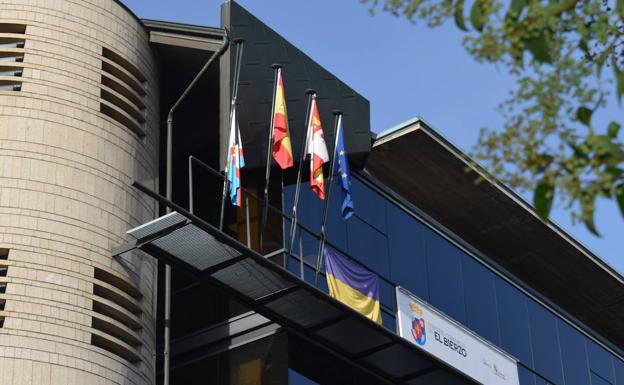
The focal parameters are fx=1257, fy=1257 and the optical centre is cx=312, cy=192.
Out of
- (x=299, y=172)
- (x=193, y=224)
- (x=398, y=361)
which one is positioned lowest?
(x=398, y=361)

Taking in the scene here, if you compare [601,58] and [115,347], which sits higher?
[115,347]

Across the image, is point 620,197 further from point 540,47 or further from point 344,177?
point 344,177

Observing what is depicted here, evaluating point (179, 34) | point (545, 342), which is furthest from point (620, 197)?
point (545, 342)

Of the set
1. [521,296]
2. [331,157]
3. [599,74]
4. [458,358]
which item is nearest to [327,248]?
[331,157]

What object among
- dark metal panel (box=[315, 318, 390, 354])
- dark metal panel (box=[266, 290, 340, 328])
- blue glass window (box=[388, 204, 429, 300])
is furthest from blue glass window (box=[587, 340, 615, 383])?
dark metal panel (box=[266, 290, 340, 328])

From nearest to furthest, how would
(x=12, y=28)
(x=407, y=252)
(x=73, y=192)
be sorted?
(x=73, y=192)
(x=12, y=28)
(x=407, y=252)

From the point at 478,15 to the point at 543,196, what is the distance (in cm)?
114

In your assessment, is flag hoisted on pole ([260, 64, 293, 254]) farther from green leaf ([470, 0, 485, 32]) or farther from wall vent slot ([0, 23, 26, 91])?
green leaf ([470, 0, 485, 32])

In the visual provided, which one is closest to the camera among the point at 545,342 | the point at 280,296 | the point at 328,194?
the point at 280,296

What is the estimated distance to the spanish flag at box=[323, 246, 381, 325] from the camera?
25.5m

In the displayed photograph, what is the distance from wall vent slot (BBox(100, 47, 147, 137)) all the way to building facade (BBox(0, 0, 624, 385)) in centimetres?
4

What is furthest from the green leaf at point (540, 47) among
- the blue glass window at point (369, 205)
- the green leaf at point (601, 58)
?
the blue glass window at point (369, 205)

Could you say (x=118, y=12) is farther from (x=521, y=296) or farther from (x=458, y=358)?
(x=521, y=296)

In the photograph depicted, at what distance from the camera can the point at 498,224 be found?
34.1m
